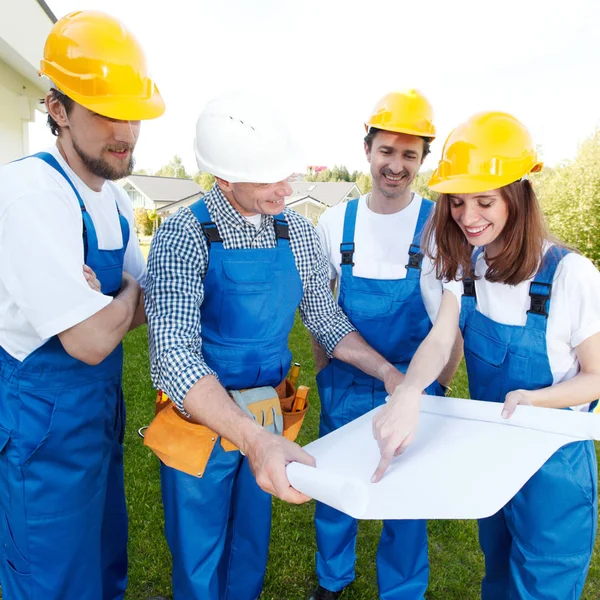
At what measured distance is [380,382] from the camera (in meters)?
2.50

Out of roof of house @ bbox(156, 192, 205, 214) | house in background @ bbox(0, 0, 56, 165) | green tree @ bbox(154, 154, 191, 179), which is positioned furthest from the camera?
green tree @ bbox(154, 154, 191, 179)

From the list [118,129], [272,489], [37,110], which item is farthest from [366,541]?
[37,110]

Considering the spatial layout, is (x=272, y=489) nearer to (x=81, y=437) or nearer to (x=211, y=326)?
(x=211, y=326)

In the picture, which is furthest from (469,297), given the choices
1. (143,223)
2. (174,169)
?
(174,169)

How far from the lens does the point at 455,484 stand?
4.13 feet

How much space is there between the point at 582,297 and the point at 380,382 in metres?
1.08

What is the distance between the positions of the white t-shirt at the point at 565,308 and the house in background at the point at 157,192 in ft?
147

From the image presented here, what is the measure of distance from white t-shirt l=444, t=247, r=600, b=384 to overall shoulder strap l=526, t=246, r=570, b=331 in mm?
15

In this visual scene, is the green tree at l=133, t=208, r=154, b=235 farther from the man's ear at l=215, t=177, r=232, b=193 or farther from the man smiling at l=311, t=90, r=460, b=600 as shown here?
the man's ear at l=215, t=177, r=232, b=193

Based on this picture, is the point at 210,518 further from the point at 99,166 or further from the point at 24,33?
the point at 24,33

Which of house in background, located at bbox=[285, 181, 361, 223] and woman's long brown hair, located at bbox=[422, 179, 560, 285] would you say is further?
house in background, located at bbox=[285, 181, 361, 223]

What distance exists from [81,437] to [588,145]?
19.3 m

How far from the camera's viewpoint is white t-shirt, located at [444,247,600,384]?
1645mm

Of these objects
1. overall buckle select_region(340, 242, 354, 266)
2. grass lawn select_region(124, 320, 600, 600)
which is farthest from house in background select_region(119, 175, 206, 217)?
overall buckle select_region(340, 242, 354, 266)
